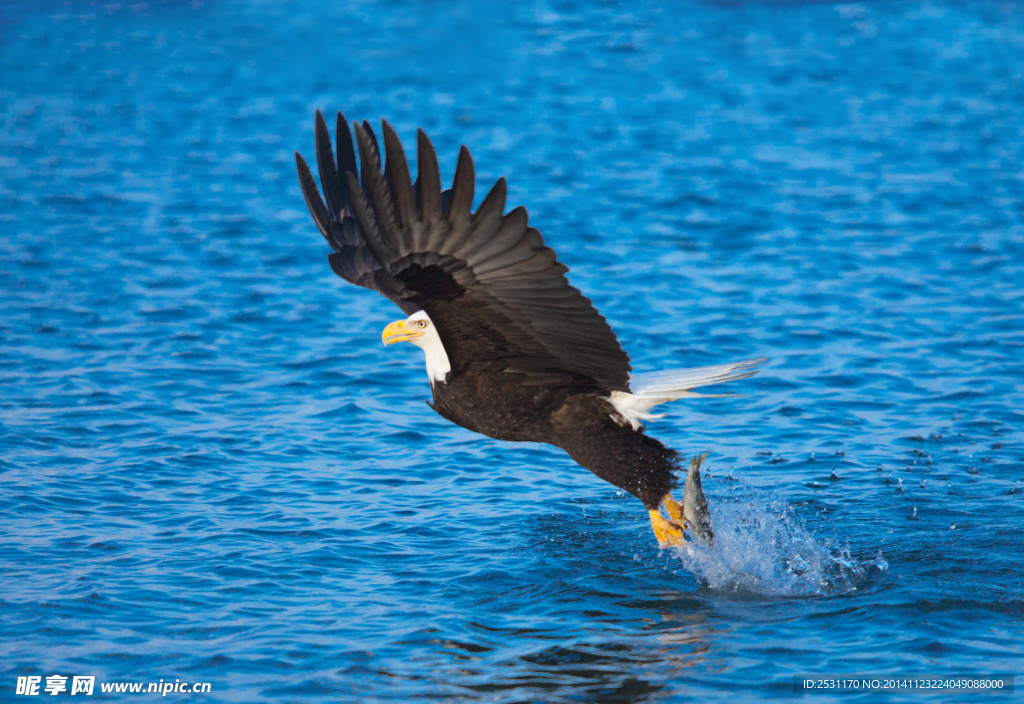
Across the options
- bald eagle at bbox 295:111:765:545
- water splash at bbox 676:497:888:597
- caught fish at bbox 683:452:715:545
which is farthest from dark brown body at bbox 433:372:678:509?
water splash at bbox 676:497:888:597

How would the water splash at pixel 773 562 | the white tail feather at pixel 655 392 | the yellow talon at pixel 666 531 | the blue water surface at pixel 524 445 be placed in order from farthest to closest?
the yellow talon at pixel 666 531
the white tail feather at pixel 655 392
the water splash at pixel 773 562
the blue water surface at pixel 524 445

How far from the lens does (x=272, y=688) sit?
4.72m

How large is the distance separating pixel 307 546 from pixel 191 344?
3.62 m

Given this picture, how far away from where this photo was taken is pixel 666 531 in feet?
19.3

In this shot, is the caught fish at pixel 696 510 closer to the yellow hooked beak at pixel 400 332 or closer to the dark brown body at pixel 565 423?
the dark brown body at pixel 565 423

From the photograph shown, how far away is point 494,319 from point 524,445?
8.98 feet

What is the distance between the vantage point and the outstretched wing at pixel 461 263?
460cm

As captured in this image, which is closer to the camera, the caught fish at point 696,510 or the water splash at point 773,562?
the water splash at point 773,562

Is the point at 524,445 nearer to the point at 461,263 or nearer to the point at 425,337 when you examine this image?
the point at 425,337

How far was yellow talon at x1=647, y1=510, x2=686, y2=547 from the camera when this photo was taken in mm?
5855

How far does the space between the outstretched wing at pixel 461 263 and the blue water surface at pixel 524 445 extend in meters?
1.09

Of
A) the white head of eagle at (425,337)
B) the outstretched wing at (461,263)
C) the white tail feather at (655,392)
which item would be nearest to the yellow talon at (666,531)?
the white tail feather at (655,392)

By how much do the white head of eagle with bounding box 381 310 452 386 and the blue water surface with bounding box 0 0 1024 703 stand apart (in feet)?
3.24

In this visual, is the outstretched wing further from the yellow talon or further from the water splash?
the water splash
